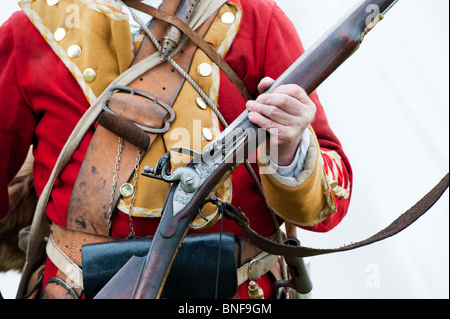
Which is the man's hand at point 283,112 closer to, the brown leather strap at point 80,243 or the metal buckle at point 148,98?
the metal buckle at point 148,98

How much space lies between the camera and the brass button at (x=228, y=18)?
58.9 inches

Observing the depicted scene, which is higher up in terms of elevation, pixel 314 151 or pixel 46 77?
pixel 46 77

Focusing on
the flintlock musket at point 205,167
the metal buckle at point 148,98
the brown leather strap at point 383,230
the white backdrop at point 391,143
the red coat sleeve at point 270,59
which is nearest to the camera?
the flintlock musket at point 205,167

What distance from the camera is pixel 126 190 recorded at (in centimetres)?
139

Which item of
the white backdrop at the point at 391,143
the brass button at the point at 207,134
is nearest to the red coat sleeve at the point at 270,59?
the brass button at the point at 207,134

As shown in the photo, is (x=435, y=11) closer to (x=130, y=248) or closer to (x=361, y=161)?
(x=361, y=161)

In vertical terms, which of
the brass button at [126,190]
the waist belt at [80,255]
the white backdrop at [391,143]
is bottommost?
the waist belt at [80,255]

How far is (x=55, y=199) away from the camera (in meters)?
1.52

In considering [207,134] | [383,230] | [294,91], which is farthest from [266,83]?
[383,230]

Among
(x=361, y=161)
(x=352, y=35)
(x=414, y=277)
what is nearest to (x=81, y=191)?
(x=352, y=35)

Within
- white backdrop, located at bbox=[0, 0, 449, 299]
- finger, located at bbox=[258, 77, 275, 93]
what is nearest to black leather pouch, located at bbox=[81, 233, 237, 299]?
finger, located at bbox=[258, 77, 275, 93]

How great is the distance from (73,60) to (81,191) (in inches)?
13.9

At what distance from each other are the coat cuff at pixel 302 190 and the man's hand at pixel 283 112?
0.08 meters

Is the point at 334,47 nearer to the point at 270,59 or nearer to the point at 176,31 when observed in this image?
the point at 270,59
